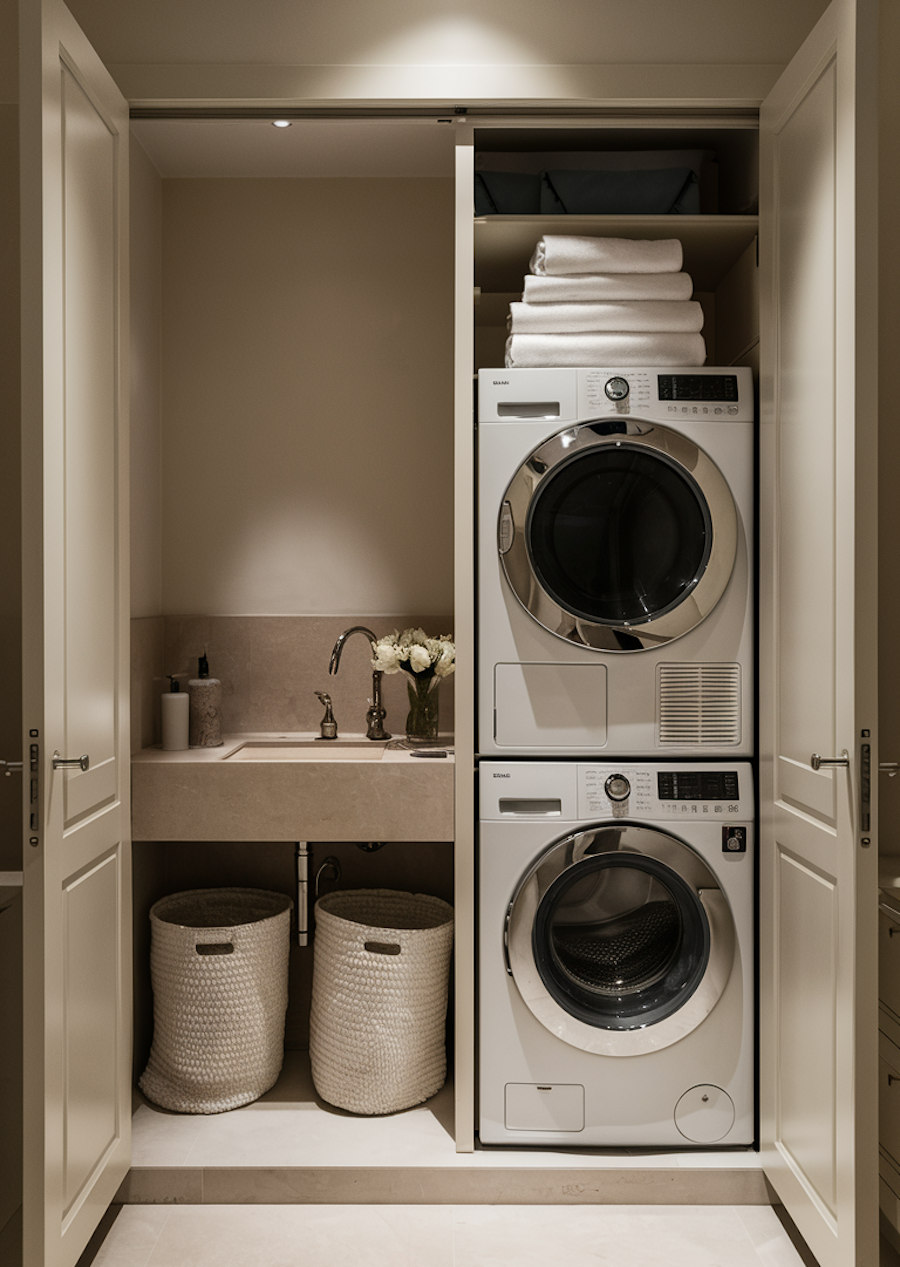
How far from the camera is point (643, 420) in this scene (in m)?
2.16

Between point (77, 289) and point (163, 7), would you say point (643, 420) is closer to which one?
point (77, 289)

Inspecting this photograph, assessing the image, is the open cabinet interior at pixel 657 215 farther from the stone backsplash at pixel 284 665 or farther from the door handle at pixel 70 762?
the door handle at pixel 70 762

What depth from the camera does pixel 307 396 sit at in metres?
2.79


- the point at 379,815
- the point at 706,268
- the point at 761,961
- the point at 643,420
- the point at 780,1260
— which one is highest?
the point at 706,268

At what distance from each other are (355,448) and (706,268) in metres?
1.05

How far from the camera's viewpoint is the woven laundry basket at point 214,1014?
7.77 feet

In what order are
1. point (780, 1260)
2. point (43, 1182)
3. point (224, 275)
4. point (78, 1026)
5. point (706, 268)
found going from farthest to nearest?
1. point (224, 275)
2. point (706, 268)
3. point (780, 1260)
4. point (78, 1026)
5. point (43, 1182)

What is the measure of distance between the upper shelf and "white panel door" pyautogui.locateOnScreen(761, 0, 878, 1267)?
0.50 feet

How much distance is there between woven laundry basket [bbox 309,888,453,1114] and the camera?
233 cm

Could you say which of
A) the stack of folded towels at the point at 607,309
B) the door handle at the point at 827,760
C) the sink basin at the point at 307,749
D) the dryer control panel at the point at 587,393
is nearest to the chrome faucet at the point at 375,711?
the sink basin at the point at 307,749

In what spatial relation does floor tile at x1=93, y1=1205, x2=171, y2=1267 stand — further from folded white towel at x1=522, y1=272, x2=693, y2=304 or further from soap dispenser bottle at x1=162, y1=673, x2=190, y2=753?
folded white towel at x1=522, y1=272, x2=693, y2=304

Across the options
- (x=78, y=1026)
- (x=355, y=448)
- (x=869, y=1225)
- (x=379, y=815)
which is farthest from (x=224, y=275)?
(x=869, y=1225)

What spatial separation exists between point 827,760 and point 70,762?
132 centimetres

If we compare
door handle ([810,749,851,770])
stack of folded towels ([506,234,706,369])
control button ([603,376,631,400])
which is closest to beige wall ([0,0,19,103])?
stack of folded towels ([506,234,706,369])
